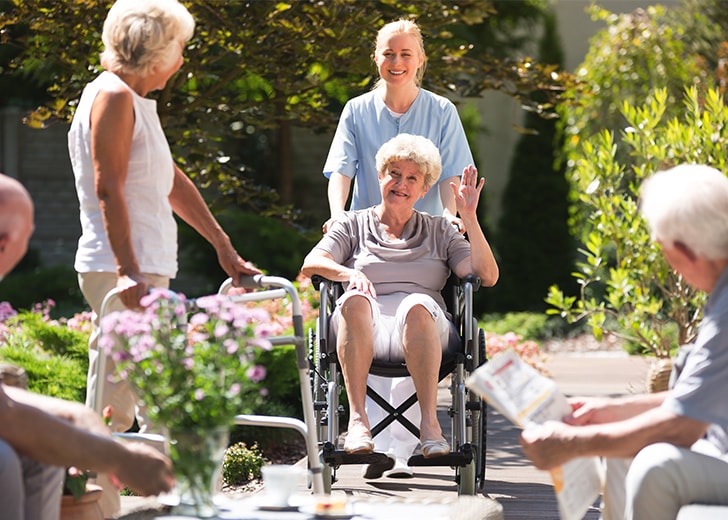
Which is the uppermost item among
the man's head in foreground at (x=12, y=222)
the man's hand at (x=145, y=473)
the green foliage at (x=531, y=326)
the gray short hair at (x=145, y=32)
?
the gray short hair at (x=145, y=32)

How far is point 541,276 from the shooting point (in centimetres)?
1202

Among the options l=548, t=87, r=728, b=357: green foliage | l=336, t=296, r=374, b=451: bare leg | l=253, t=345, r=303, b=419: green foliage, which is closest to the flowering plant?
l=336, t=296, r=374, b=451: bare leg

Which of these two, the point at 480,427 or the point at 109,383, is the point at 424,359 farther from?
the point at 109,383

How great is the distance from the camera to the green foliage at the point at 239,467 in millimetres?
4426

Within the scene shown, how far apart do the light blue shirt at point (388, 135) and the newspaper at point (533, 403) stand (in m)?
2.06

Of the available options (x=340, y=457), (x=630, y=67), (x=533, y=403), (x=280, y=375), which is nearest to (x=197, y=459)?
(x=533, y=403)

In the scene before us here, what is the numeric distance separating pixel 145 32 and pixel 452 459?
166cm

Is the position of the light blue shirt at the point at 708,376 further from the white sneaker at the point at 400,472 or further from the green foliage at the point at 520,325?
the green foliage at the point at 520,325

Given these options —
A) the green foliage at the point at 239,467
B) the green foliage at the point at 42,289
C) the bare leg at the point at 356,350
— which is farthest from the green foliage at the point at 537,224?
the bare leg at the point at 356,350

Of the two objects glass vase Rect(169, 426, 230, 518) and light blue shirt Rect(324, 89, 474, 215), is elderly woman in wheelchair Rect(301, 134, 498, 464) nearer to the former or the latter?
light blue shirt Rect(324, 89, 474, 215)

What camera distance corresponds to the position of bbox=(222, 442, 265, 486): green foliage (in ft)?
14.5

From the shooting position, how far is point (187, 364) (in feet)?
6.41

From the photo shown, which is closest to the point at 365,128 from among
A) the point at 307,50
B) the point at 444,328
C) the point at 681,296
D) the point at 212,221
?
the point at 444,328

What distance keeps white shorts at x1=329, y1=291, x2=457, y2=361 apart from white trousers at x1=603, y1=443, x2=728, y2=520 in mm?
1530
